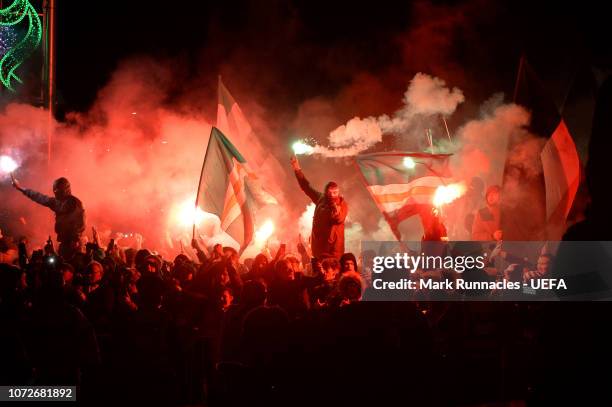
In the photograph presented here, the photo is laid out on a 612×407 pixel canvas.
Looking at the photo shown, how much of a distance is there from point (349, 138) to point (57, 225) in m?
8.16

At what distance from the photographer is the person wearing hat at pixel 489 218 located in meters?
10.0

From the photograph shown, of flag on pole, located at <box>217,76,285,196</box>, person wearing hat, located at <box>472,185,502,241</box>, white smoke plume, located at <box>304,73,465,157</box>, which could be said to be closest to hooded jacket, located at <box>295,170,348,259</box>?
flag on pole, located at <box>217,76,285,196</box>

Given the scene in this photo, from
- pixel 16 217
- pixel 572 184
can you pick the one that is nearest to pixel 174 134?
pixel 16 217

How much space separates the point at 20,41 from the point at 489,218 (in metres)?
9.61

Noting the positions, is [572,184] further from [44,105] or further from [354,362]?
[44,105]

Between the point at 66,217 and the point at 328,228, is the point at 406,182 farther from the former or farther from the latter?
the point at 66,217

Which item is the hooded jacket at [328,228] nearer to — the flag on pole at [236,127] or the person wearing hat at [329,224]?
the person wearing hat at [329,224]

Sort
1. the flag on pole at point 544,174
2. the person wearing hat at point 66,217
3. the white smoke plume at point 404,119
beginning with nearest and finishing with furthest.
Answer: the flag on pole at point 544,174
the person wearing hat at point 66,217
the white smoke plume at point 404,119

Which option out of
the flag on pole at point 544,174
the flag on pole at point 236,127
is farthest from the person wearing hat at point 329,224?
the flag on pole at point 544,174

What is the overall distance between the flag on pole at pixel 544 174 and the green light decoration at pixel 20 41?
914 cm

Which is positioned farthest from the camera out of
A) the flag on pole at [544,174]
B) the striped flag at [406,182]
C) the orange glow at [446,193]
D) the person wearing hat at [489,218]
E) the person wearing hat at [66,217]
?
the person wearing hat at [489,218]

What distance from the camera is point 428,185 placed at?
9.77 metres

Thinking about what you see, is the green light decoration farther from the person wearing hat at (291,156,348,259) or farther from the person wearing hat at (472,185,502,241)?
the person wearing hat at (472,185,502,241)

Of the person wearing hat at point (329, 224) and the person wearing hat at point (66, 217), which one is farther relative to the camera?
the person wearing hat at point (66, 217)
